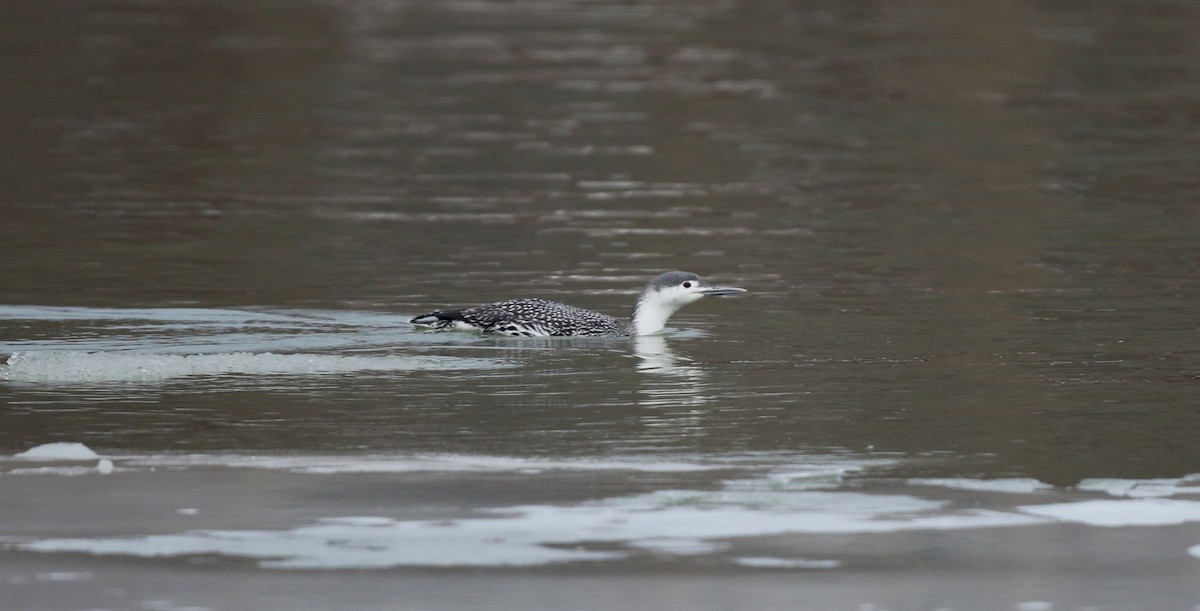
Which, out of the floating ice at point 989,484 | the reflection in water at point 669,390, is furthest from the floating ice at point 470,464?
the reflection in water at point 669,390

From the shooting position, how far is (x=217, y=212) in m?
20.3

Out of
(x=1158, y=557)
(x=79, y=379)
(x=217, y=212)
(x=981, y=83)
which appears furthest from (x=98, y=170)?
(x=1158, y=557)

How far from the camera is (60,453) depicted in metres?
9.79

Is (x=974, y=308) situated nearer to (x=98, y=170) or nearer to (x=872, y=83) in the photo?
(x=98, y=170)

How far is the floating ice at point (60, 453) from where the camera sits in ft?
31.8

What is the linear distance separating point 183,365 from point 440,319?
1895 millimetres

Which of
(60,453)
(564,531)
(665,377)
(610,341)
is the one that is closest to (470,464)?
(564,531)

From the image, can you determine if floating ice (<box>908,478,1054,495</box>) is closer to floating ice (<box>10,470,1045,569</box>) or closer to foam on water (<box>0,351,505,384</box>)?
floating ice (<box>10,470,1045,569</box>)

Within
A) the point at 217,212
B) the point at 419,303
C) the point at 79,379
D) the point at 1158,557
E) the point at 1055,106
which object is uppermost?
the point at 1055,106

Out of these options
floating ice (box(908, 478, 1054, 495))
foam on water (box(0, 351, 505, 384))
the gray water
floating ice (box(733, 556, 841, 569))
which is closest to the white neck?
the gray water

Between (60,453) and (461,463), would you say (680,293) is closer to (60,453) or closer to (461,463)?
(461,463)

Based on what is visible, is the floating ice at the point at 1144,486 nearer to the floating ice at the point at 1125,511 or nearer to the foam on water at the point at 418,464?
the floating ice at the point at 1125,511

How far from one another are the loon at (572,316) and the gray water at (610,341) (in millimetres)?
136

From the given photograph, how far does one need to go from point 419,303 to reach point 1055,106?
16698mm
